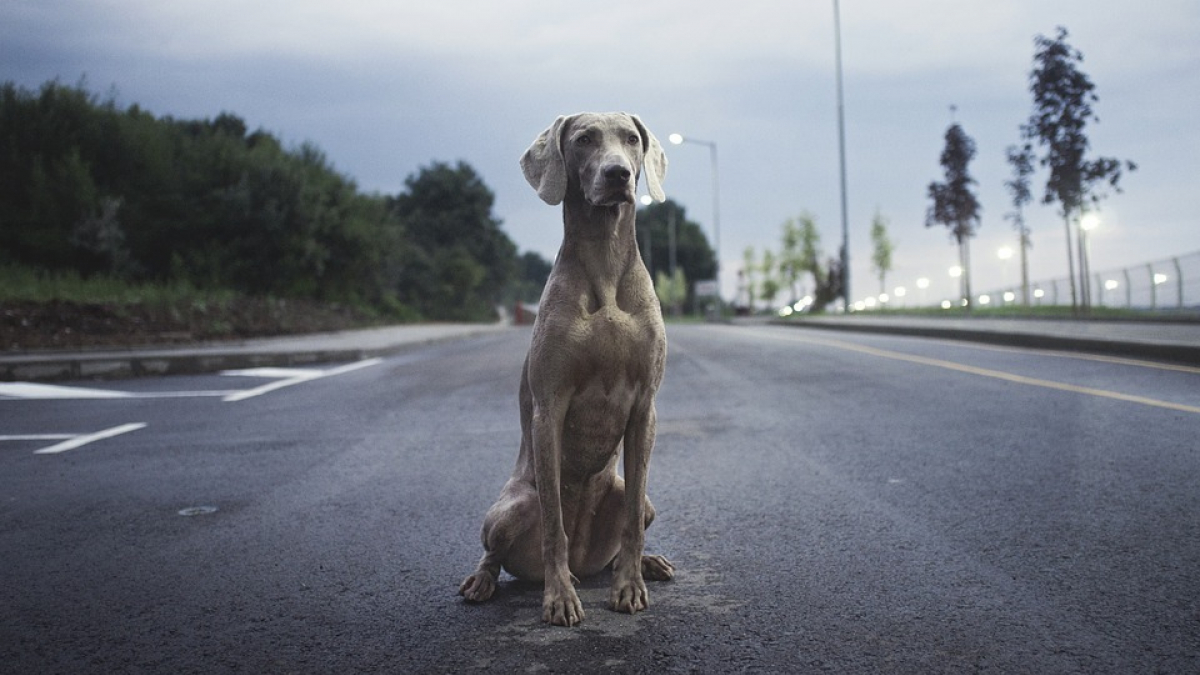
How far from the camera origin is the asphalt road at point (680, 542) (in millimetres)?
2824

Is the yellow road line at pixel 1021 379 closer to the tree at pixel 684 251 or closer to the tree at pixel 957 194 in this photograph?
the tree at pixel 957 194

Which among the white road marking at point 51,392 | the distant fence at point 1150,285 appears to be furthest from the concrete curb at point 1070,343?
the white road marking at point 51,392

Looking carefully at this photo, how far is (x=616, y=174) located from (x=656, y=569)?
5.00 feet

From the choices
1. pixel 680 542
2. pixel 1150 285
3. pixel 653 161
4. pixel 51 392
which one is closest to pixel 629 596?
pixel 680 542

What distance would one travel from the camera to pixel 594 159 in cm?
307

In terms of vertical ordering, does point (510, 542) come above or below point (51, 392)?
below

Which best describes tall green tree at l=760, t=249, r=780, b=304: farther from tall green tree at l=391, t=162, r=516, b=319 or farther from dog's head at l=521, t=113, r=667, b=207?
dog's head at l=521, t=113, r=667, b=207

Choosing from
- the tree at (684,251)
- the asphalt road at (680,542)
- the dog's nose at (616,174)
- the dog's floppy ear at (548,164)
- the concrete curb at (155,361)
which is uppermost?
the tree at (684,251)

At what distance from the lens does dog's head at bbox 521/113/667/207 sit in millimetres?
2992

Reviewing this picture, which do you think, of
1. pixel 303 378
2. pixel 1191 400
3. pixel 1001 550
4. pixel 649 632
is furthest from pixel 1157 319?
pixel 649 632

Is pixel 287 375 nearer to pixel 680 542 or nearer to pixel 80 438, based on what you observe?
pixel 80 438

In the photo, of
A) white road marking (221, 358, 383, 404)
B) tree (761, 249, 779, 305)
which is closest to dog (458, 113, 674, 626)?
white road marking (221, 358, 383, 404)

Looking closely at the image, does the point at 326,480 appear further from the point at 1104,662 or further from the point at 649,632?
the point at 1104,662

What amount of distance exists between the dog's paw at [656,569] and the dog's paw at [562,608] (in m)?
0.51
